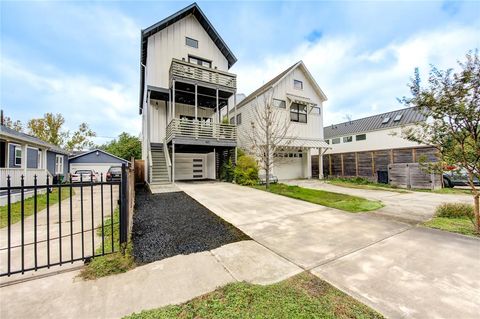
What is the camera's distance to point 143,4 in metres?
9.30

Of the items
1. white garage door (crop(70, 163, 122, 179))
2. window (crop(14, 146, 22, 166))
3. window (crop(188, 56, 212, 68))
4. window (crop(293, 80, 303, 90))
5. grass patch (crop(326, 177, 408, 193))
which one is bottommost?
grass patch (crop(326, 177, 408, 193))

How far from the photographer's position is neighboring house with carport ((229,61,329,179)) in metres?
15.2

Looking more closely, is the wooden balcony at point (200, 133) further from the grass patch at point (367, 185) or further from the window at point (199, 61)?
the grass patch at point (367, 185)

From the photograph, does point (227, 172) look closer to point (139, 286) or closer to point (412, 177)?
point (139, 286)

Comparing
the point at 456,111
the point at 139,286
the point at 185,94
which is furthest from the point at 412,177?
the point at 185,94

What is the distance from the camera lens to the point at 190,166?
15.7 metres

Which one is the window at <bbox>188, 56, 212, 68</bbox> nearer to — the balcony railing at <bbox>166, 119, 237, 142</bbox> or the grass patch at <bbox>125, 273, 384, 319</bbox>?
the balcony railing at <bbox>166, 119, 237, 142</bbox>

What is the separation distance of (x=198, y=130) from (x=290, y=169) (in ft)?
29.3

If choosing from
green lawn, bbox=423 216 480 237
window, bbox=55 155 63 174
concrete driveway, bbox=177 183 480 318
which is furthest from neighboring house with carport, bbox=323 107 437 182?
window, bbox=55 155 63 174

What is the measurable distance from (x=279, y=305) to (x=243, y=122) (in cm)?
1498

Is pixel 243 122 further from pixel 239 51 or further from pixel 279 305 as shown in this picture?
pixel 279 305

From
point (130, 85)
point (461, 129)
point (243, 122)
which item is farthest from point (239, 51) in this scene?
point (461, 129)

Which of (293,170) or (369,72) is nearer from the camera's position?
(369,72)

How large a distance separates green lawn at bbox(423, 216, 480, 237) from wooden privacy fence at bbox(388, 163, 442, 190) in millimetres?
7214
